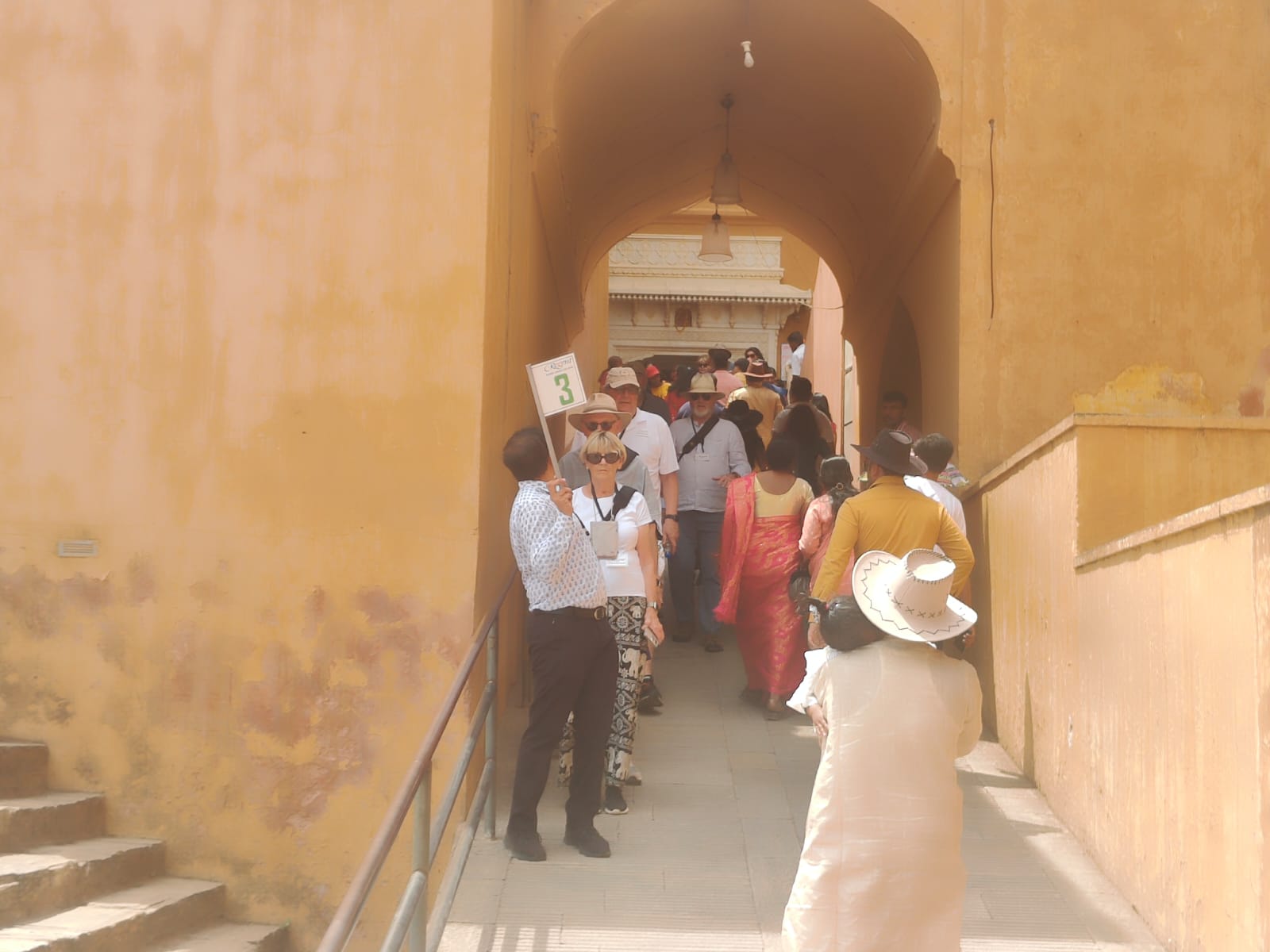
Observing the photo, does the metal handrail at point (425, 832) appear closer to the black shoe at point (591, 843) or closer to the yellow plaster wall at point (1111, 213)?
the black shoe at point (591, 843)

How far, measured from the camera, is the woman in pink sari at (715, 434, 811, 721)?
8.02 m

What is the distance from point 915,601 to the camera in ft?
13.2

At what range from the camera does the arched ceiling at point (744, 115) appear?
9.02 metres

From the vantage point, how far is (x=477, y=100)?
277 inches

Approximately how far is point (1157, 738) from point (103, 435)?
517cm

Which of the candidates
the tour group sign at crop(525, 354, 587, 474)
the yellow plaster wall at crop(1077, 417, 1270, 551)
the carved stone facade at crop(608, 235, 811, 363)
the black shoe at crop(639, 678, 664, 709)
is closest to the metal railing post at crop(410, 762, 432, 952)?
the tour group sign at crop(525, 354, 587, 474)

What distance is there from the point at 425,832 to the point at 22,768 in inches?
114

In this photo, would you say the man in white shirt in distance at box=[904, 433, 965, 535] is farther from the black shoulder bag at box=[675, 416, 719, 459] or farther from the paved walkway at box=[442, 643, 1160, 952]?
the black shoulder bag at box=[675, 416, 719, 459]

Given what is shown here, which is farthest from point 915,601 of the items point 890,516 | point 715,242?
point 715,242

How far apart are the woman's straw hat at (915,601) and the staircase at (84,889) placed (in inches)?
147

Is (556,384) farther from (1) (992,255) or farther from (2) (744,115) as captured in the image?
(2) (744,115)

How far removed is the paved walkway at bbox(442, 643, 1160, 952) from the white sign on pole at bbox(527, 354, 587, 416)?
6.12 ft

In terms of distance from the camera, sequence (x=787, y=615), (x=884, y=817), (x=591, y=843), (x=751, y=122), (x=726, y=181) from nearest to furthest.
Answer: (x=884, y=817)
(x=591, y=843)
(x=787, y=615)
(x=726, y=181)
(x=751, y=122)

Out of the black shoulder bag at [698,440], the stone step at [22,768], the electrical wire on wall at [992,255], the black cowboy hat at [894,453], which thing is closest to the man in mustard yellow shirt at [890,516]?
the black cowboy hat at [894,453]
